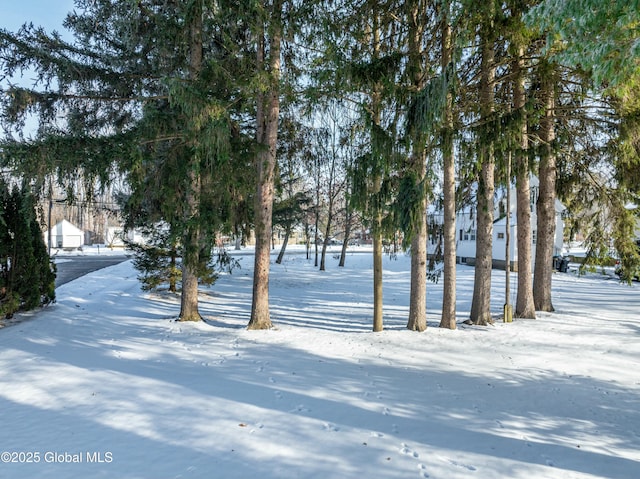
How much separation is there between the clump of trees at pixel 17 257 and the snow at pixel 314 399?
0.69 meters

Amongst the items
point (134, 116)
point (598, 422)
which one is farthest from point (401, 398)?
point (134, 116)

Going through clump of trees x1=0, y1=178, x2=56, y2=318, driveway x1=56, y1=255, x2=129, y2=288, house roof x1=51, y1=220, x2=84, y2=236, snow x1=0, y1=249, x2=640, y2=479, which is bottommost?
snow x1=0, y1=249, x2=640, y2=479

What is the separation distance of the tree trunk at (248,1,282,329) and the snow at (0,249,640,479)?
2.43ft

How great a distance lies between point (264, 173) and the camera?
8125 mm

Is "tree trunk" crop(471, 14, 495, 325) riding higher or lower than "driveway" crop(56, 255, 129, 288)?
higher

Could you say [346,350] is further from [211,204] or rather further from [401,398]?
[211,204]

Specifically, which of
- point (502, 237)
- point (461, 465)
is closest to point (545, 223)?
point (461, 465)

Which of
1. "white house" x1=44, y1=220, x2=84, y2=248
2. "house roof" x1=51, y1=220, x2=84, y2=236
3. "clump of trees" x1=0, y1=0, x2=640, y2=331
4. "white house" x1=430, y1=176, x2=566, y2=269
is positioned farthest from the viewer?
"house roof" x1=51, y1=220, x2=84, y2=236

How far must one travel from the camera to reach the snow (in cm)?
324

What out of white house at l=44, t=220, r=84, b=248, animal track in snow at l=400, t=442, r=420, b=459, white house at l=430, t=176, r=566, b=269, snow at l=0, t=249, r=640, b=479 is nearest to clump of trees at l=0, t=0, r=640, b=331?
snow at l=0, t=249, r=640, b=479

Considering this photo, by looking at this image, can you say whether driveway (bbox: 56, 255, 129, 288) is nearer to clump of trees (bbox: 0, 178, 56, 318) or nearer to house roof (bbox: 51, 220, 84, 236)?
clump of trees (bbox: 0, 178, 56, 318)

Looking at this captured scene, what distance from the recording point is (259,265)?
8.48m

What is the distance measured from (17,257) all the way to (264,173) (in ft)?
18.7

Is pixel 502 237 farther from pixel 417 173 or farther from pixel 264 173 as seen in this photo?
pixel 264 173
